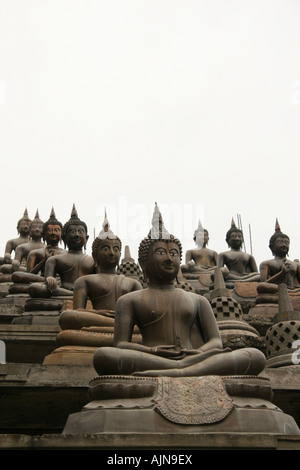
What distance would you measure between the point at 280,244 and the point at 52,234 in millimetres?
4975

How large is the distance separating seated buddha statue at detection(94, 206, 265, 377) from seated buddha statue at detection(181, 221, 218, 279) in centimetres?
1022

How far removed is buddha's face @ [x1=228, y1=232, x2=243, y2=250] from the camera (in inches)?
665

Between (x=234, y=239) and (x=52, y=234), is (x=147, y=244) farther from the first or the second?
(x=234, y=239)

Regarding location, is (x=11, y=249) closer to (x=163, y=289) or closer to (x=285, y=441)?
(x=163, y=289)

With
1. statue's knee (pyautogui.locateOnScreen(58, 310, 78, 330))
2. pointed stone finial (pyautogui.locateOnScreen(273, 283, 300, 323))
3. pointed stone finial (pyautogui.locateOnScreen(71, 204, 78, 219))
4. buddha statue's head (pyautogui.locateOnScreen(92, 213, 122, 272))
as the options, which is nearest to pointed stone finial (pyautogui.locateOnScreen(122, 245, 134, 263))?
pointed stone finial (pyautogui.locateOnScreen(71, 204, 78, 219))

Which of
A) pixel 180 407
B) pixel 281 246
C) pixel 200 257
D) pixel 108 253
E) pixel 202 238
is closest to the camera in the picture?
pixel 180 407

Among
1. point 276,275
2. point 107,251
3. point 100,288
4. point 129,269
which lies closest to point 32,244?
point 129,269

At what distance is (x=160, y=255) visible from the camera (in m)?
6.71

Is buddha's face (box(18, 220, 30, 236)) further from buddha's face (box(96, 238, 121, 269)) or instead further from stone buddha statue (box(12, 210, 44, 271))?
buddha's face (box(96, 238, 121, 269))

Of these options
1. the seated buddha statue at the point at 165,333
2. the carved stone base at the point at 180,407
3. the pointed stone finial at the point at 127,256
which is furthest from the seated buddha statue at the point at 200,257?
the carved stone base at the point at 180,407

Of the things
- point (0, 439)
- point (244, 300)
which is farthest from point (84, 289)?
point (244, 300)

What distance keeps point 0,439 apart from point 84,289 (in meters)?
4.60

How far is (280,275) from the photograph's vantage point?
12.3m

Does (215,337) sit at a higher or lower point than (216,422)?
higher
